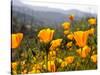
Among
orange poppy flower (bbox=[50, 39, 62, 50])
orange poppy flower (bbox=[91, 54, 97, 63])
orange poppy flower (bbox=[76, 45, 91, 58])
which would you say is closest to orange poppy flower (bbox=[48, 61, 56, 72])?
orange poppy flower (bbox=[50, 39, 62, 50])

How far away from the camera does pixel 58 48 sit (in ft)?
6.27

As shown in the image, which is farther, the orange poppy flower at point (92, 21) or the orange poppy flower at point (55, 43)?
the orange poppy flower at point (92, 21)

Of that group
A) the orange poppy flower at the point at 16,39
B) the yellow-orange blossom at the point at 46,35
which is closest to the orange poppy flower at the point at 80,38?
the yellow-orange blossom at the point at 46,35

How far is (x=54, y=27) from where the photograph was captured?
190cm

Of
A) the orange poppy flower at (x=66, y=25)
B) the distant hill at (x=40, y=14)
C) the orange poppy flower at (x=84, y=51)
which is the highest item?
the distant hill at (x=40, y=14)

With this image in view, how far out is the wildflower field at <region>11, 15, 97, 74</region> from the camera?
181 cm

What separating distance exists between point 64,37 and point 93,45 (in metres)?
0.29

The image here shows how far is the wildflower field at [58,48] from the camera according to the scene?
71.1 inches

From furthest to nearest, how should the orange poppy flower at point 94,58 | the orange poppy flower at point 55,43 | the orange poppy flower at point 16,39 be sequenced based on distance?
the orange poppy flower at point 94,58 → the orange poppy flower at point 55,43 → the orange poppy flower at point 16,39

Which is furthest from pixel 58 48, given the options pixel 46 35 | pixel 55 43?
pixel 46 35

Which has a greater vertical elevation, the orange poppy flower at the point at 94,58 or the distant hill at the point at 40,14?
the distant hill at the point at 40,14

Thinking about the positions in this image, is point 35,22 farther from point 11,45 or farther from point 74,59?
point 74,59

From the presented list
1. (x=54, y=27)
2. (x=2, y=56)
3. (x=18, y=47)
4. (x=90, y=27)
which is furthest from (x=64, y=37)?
(x=2, y=56)

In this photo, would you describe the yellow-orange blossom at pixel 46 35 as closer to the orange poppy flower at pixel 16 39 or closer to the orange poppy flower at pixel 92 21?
the orange poppy flower at pixel 16 39
